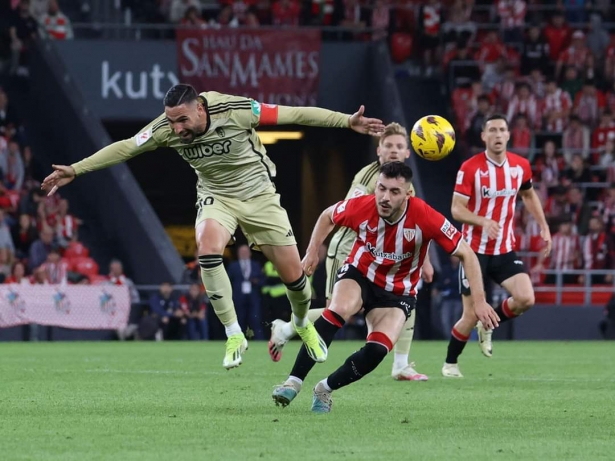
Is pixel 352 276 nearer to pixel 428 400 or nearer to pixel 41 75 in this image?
pixel 428 400

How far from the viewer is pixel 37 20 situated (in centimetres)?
2322

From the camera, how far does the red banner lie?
22844 millimetres

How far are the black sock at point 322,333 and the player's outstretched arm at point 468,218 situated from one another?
3075mm

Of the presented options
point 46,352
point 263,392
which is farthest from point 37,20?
point 263,392

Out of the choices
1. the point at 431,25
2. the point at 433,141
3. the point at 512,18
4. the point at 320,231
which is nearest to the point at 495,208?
the point at 433,141

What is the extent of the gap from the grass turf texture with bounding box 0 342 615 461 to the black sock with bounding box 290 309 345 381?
0.24 meters

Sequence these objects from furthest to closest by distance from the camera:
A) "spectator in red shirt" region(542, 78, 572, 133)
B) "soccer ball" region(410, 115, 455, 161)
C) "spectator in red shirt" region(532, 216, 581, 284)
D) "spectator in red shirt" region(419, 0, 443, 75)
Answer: "spectator in red shirt" region(419, 0, 443, 75) → "spectator in red shirt" region(542, 78, 572, 133) → "spectator in red shirt" region(532, 216, 581, 284) → "soccer ball" region(410, 115, 455, 161)

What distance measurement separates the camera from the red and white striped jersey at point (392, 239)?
26.0 feet

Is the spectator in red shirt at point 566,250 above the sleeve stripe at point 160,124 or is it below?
below

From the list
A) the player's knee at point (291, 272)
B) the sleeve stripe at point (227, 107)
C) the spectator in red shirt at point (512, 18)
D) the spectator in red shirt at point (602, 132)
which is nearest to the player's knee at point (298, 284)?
the player's knee at point (291, 272)

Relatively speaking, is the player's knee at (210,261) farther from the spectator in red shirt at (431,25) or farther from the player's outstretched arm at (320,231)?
the spectator in red shirt at (431,25)

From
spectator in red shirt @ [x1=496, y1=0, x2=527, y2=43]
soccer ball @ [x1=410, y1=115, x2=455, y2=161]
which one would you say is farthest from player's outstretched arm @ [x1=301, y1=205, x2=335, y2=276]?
spectator in red shirt @ [x1=496, y1=0, x2=527, y2=43]

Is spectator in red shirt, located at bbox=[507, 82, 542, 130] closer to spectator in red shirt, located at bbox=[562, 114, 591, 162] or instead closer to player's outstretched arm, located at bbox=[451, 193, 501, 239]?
spectator in red shirt, located at bbox=[562, 114, 591, 162]

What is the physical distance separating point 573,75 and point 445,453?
18.7 metres
